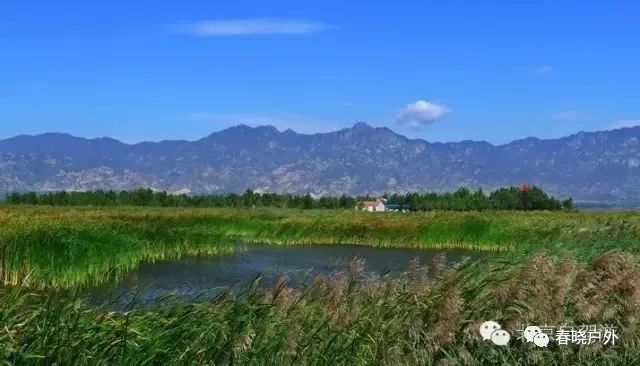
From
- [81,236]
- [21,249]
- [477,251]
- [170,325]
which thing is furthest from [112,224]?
[170,325]

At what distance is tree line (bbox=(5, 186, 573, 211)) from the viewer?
9150cm

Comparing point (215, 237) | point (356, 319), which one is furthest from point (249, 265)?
point (356, 319)

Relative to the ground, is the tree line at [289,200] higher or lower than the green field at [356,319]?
lower

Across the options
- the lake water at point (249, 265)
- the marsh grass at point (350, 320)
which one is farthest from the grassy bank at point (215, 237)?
the marsh grass at point (350, 320)

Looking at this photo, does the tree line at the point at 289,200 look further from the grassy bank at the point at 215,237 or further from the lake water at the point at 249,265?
the lake water at the point at 249,265

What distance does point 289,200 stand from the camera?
100688 millimetres

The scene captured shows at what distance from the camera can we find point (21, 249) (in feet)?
65.1

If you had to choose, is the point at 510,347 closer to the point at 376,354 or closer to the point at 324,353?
the point at 376,354

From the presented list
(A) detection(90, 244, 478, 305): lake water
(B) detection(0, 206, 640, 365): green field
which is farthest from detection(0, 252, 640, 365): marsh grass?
(A) detection(90, 244, 478, 305): lake water

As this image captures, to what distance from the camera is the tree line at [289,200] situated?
91.5m

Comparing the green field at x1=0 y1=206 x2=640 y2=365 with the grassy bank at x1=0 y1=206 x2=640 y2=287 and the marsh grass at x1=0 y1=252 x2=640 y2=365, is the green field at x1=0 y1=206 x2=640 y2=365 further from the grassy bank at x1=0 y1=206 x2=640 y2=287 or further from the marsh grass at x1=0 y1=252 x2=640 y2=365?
the grassy bank at x1=0 y1=206 x2=640 y2=287

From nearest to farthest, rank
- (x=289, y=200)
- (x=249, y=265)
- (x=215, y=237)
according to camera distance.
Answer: (x=249, y=265) → (x=215, y=237) → (x=289, y=200)

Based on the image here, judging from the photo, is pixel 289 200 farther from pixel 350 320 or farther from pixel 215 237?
pixel 350 320

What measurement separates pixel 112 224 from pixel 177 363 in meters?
26.4
